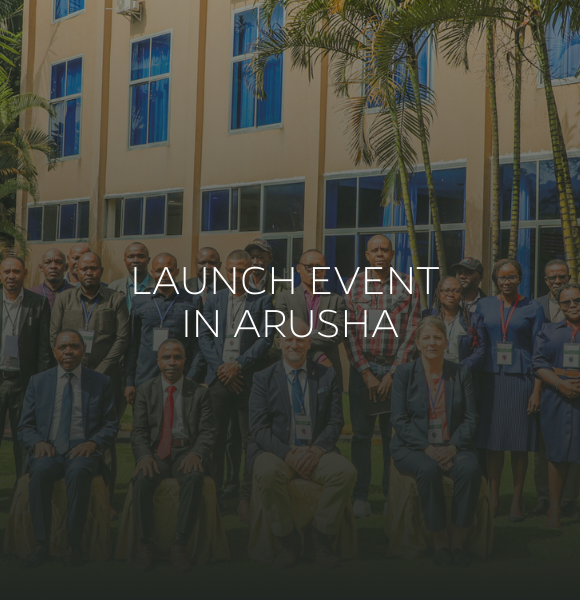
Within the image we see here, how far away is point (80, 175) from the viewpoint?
19.0 metres

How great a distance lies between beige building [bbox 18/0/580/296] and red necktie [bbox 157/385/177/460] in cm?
793

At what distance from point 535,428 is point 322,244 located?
346 inches

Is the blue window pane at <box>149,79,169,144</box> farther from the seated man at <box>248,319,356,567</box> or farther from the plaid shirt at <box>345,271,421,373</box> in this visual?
the seated man at <box>248,319,356,567</box>

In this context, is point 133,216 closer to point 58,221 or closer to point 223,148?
point 58,221

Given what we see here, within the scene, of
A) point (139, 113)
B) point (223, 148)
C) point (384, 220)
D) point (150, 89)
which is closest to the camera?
point (384, 220)

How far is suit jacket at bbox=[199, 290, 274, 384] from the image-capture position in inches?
243

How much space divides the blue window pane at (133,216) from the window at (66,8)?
17.2 ft

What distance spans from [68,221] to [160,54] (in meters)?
4.79

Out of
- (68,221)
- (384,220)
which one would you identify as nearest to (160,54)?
(68,221)

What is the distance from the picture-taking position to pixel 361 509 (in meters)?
6.00

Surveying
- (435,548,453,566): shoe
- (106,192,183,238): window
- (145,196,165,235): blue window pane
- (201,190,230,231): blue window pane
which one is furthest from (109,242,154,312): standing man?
(145,196,165,235): blue window pane

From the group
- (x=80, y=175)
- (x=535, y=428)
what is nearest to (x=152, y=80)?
(x=80, y=175)

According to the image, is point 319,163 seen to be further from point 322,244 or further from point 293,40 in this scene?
point 293,40

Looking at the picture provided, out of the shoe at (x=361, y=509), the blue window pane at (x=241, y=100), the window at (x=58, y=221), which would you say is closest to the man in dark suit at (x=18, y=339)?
the shoe at (x=361, y=509)
